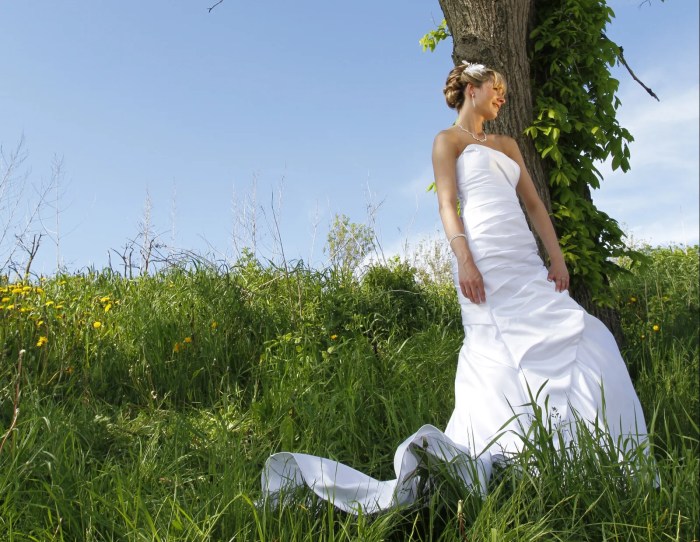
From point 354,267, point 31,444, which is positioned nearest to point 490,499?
point 31,444

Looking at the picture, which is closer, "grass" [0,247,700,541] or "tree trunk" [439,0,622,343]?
"grass" [0,247,700,541]

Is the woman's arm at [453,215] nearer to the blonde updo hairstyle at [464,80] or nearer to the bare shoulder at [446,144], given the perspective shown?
the bare shoulder at [446,144]

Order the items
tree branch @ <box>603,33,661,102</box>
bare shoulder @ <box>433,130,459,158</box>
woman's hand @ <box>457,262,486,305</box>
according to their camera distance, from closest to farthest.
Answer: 1. woman's hand @ <box>457,262,486,305</box>
2. bare shoulder @ <box>433,130,459,158</box>
3. tree branch @ <box>603,33,661,102</box>

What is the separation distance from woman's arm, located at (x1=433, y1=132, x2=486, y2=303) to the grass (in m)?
0.79

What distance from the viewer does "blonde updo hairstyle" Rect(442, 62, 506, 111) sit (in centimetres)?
407

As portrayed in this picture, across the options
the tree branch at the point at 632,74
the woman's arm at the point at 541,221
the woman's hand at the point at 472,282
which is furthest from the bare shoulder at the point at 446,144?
the tree branch at the point at 632,74

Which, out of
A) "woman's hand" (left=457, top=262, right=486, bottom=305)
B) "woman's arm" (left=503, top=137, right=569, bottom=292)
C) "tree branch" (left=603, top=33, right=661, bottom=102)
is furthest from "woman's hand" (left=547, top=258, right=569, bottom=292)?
"tree branch" (left=603, top=33, right=661, bottom=102)

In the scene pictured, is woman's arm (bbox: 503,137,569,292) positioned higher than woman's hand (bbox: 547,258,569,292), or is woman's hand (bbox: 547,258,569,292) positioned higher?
woman's arm (bbox: 503,137,569,292)

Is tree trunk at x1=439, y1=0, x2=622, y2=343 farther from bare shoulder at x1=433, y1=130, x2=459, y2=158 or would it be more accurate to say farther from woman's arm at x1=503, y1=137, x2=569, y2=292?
bare shoulder at x1=433, y1=130, x2=459, y2=158

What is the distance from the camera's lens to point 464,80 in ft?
13.5

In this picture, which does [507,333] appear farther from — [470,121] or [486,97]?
[486,97]

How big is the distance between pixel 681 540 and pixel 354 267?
4.62m

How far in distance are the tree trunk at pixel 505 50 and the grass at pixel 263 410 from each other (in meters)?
1.55

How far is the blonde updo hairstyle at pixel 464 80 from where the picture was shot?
4.07 metres
